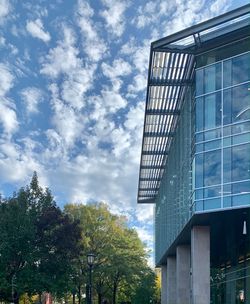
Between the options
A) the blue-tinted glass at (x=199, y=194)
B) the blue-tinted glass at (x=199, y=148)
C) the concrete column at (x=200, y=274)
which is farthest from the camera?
the concrete column at (x=200, y=274)

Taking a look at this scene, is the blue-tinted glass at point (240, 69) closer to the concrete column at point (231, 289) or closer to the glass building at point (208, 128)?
the glass building at point (208, 128)

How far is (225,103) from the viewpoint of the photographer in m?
24.9

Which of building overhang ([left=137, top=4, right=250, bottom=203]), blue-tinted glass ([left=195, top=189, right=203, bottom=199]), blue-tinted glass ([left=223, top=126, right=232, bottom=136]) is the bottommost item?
blue-tinted glass ([left=195, top=189, right=203, bottom=199])

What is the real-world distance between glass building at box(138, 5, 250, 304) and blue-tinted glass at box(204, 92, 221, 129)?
0.05 m

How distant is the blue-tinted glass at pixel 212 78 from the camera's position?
2561 centimetres

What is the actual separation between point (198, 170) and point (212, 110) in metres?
3.25

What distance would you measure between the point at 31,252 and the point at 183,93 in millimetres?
15958

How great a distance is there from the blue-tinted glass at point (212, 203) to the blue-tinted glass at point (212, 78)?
18.9ft

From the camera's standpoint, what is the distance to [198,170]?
25.9m

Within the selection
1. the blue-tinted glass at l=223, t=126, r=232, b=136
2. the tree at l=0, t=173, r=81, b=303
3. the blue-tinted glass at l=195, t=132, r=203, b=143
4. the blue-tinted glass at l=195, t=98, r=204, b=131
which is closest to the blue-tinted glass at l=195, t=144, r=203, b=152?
the blue-tinted glass at l=195, t=132, r=203, b=143

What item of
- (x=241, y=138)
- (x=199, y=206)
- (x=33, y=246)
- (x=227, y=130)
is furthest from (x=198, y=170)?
(x=33, y=246)

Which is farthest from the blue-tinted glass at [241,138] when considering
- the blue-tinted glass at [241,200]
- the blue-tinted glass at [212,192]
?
the blue-tinted glass at [241,200]

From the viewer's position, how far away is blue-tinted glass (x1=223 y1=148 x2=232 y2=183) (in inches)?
953

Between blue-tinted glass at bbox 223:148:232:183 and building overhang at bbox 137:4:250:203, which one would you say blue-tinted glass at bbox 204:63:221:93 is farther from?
blue-tinted glass at bbox 223:148:232:183
